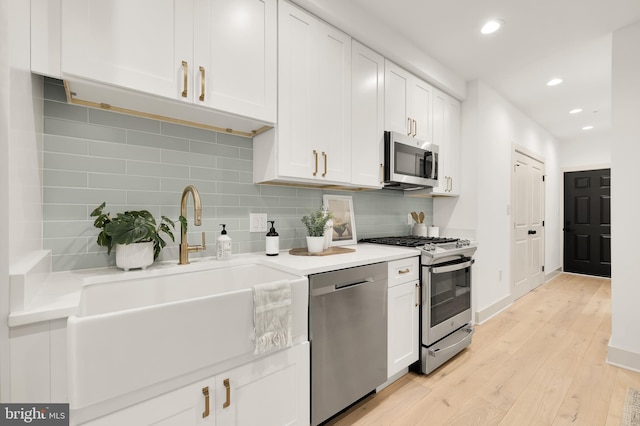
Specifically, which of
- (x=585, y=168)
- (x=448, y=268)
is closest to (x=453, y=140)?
(x=448, y=268)

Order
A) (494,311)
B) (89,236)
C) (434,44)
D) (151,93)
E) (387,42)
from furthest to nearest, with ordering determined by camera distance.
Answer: (494,311)
(434,44)
(387,42)
(89,236)
(151,93)

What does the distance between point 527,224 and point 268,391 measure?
4.56 metres

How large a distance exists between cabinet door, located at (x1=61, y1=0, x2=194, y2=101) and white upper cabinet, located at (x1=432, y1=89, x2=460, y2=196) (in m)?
2.42

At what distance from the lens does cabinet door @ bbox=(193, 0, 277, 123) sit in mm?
1455

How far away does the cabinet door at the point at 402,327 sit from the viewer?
196cm

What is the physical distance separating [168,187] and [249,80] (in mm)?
746

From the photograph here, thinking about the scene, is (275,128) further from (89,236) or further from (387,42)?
(387,42)

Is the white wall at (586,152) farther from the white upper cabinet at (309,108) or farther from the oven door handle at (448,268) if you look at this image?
the white upper cabinet at (309,108)

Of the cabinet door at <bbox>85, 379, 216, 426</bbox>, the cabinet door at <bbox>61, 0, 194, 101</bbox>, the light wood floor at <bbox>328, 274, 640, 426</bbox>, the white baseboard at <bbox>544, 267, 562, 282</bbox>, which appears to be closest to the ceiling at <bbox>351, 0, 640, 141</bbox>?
the cabinet door at <bbox>61, 0, 194, 101</bbox>

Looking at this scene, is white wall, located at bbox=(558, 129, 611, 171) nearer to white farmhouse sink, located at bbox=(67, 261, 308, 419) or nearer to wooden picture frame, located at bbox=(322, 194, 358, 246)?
wooden picture frame, located at bbox=(322, 194, 358, 246)

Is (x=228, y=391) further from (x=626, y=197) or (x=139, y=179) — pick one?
(x=626, y=197)

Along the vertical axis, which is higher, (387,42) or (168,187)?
(387,42)

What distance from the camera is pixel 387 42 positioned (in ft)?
7.65

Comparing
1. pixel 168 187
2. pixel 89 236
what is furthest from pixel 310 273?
pixel 89 236
